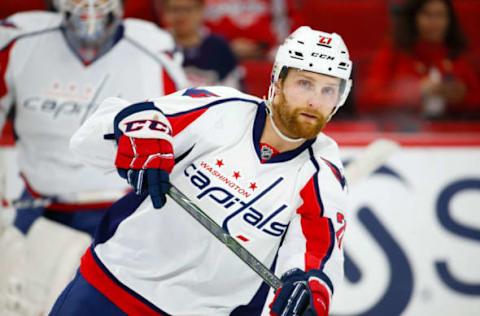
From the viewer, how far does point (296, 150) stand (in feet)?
8.93

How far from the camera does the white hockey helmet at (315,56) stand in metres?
2.63

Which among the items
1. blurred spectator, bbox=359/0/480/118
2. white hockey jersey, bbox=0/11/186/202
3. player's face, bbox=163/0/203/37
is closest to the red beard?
white hockey jersey, bbox=0/11/186/202

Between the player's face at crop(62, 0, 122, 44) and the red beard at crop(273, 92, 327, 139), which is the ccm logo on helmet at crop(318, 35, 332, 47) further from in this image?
the player's face at crop(62, 0, 122, 44)

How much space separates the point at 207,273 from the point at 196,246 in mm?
74

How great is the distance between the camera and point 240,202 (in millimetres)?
2691

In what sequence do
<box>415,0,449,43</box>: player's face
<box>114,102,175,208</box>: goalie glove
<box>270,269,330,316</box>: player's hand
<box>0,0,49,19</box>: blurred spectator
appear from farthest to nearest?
<box>0,0,49,19</box>: blurred spectator → <box>415,0,449,43</box>: player's face → <box>114,102,175,208</box>: goalie glove → <box>270,269,330,316</box>: player's hand

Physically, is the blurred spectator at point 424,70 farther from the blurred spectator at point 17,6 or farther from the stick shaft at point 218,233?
the stick shaft at point 218,233

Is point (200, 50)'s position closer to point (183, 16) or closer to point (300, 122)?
point (183, 16)

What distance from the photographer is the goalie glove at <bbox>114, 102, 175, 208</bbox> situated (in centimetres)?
257

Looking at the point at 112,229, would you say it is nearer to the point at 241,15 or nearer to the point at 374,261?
the point at 374,261

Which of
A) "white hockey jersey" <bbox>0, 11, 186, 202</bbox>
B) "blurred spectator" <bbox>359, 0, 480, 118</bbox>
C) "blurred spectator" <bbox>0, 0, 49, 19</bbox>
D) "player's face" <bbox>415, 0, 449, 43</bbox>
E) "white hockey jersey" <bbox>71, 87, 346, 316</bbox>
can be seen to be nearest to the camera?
"white hockey jersey" <bbox>71, 87, 346, 316</bbox>

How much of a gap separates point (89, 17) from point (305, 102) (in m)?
1.47

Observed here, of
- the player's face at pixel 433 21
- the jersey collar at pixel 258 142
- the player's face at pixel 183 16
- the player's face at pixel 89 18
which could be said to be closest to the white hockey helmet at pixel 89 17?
the player's face at pixel 89 18

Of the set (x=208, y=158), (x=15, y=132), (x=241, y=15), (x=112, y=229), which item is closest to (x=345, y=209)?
(x=208, y=158)
